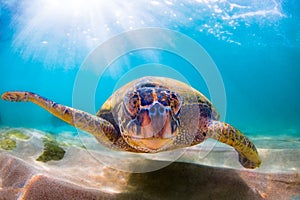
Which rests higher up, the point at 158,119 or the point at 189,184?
the point at 158,119

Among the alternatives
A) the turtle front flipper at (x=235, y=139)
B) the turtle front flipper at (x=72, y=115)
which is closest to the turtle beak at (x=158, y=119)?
the turtle front flipper at (x=72, y=115)

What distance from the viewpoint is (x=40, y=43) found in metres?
31.3

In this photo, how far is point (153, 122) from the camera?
7.85 ft

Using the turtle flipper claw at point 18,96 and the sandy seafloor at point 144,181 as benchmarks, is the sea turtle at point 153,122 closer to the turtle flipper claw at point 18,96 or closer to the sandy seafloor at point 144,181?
the turtle flipper claw at point 18,96

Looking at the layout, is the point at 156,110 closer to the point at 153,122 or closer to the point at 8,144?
the point at 153,122

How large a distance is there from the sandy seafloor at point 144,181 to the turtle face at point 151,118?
78cm

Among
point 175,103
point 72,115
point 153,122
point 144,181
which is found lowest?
point 144,181

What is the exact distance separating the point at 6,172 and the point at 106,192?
1.37m

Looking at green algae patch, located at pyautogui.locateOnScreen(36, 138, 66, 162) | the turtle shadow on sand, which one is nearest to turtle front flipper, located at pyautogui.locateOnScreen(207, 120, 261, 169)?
the turtle shadow on sand

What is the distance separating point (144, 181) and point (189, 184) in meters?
0.66

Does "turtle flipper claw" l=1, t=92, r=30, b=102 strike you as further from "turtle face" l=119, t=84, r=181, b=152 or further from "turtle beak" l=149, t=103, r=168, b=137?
"turtle beak" l=149, t=103, r=168, b=137

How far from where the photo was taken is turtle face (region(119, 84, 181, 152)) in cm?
239

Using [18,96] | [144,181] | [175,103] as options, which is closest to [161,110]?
[175,103]

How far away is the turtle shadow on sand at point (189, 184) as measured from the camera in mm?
2816
